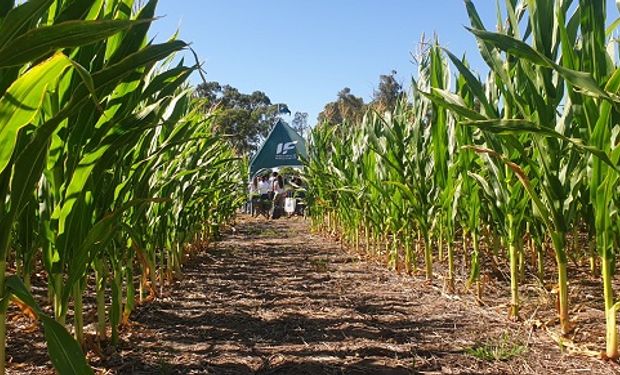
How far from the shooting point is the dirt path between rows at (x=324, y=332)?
5.11ft

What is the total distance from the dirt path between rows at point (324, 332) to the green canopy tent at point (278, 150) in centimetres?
1252

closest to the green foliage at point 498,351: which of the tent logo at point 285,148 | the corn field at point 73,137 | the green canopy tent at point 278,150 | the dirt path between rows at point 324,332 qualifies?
the dirt path between rows at point 324,332

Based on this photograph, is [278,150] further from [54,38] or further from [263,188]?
[54,38]

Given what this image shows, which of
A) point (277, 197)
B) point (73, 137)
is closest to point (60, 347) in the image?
point (73, 137)

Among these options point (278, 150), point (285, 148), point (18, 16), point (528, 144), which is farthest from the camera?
point (278, 150)

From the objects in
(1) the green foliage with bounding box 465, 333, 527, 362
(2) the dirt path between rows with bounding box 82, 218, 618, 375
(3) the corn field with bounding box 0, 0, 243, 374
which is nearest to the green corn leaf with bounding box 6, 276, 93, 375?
(3) the corn field with bounding box 0, 0, 243, 374

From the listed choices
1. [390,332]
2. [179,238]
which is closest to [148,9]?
[390,332]

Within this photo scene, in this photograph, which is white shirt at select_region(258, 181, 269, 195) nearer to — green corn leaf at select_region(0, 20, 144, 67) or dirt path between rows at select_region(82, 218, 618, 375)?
dirt path between rows at select_region(82, 218, 618, 375)

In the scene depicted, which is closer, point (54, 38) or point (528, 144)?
point (54, 38)

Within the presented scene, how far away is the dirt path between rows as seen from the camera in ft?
5.11

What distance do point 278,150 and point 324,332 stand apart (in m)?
14.2

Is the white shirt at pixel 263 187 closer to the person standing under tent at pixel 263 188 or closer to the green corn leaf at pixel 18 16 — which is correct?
the person standing under tent at pixel 263 188

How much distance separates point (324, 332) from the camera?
78.7 inches

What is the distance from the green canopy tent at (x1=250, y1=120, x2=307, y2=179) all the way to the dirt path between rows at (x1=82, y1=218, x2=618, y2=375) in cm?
1252
